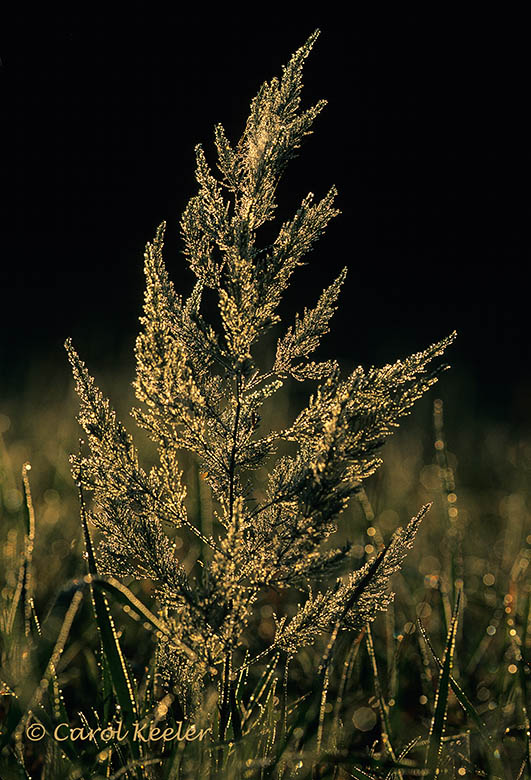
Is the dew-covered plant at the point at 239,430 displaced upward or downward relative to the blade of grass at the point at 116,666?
upward

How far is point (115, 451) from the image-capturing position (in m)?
1.01

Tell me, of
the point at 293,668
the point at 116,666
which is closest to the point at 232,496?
the point at 116,666

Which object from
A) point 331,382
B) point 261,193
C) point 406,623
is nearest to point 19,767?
point 331,382

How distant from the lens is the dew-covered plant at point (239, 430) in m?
0.95

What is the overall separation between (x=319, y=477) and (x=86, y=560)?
0.47 metres

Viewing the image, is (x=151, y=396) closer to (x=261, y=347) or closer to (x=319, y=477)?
(x=319, y=477)

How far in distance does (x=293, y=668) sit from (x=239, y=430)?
2.91ft

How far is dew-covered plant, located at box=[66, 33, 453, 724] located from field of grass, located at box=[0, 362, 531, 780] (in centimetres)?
9

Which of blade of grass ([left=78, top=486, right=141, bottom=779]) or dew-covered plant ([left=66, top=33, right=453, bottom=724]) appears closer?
dew-covered plant ([left=66, top=33, right=453, bottom=724])

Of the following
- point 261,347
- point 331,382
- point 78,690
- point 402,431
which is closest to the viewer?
point 331,382

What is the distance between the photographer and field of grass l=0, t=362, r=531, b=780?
1.07 meters

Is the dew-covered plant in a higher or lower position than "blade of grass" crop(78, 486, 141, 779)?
higher

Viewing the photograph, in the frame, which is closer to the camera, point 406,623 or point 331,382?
point 331,382

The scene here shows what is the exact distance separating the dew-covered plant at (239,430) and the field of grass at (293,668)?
0.09 m
